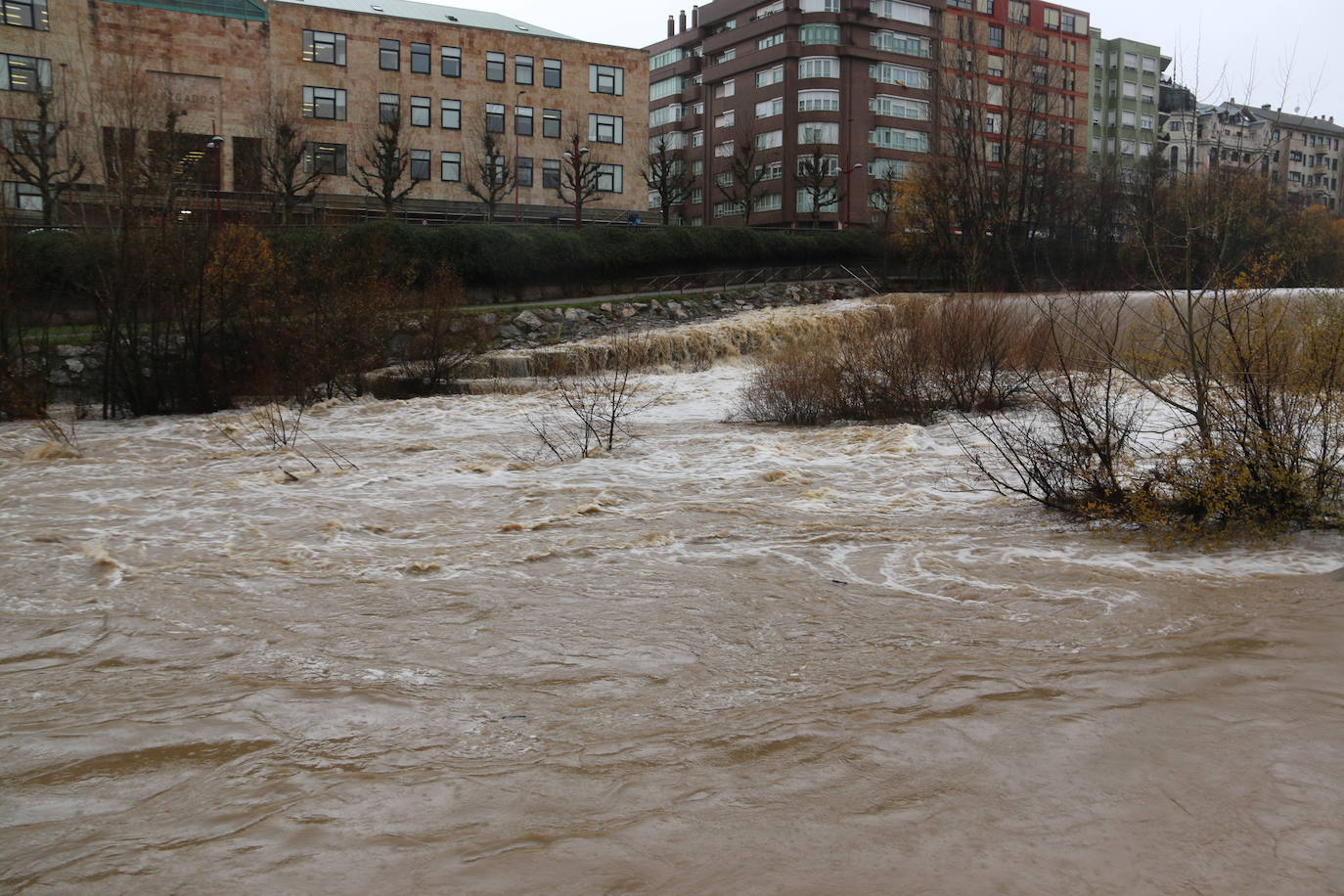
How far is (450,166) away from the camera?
53406mm

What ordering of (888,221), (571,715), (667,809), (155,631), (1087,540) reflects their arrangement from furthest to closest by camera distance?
1. (888,221)
2. (1087,540)
3. (155,631)
4. (571,715)
5. (667,809)

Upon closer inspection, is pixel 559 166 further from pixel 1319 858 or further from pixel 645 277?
pixel 1319 858

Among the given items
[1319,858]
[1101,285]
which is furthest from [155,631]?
[1101,285]

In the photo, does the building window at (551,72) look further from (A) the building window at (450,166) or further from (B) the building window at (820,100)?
(B) the building window at (820,100)

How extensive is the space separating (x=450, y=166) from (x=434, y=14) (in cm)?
888

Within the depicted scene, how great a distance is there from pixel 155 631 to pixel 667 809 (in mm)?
4425

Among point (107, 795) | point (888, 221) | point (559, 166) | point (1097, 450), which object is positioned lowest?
point (107, 795)

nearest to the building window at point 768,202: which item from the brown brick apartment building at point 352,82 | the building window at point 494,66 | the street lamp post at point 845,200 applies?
the street lamp post at point 845,200

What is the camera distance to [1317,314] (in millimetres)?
10867

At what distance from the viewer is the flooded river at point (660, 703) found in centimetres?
434

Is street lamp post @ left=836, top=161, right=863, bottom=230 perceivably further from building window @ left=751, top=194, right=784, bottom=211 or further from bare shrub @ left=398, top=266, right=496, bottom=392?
bare shrub @ left=398, top=266, right=496, bottom=392

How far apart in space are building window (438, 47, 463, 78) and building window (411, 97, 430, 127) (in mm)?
1706

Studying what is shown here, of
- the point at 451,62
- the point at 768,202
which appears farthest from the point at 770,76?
the point at 451,62

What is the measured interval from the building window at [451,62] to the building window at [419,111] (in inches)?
67.2
